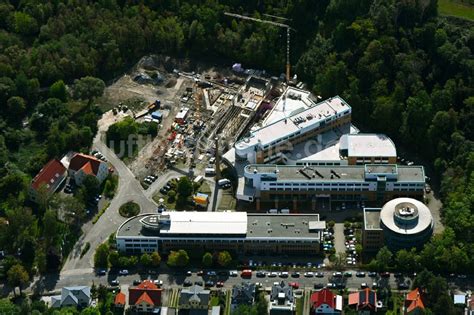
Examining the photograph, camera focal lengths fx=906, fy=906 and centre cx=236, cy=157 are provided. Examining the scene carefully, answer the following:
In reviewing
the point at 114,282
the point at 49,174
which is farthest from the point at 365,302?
the point at 49,174

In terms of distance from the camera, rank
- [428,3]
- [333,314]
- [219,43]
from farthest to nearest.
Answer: [219,43] → [428,3] → [333,314]

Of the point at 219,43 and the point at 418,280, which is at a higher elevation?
the point at 219,43

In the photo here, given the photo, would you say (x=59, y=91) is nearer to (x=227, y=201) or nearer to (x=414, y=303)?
(x=227, y=201)

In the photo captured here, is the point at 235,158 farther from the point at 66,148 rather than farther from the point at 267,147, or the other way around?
the point at 66,148

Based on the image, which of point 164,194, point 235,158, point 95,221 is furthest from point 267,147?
point 95,221

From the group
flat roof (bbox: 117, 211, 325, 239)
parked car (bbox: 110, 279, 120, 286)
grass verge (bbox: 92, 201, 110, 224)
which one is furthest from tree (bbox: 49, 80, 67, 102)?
parked car (bbox: 110, 279, 120, 286)

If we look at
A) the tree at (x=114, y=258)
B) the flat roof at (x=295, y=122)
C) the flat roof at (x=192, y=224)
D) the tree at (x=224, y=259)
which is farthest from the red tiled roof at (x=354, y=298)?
the tree at (x=114, y=258)

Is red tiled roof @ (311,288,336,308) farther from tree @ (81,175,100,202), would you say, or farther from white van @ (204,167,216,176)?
tree @ (81,175,100,202)
